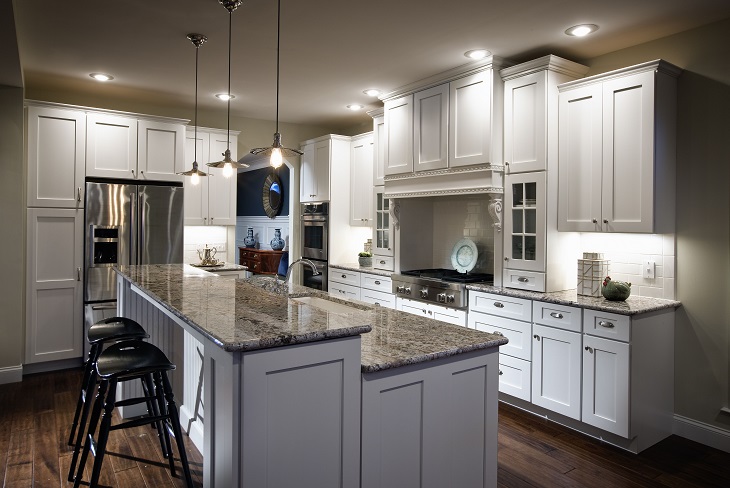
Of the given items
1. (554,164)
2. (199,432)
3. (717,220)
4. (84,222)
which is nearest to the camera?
(199,432)

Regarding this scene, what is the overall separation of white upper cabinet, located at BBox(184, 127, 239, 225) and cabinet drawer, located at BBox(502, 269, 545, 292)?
3323mm

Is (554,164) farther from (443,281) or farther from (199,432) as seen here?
(199,432)

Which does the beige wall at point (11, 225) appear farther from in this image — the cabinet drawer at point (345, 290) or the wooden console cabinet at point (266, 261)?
the wooden console cabinet at point (266, 261)

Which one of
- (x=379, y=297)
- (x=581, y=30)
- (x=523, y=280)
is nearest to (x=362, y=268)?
(x=379, y=297)

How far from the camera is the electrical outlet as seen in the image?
3.42 metres

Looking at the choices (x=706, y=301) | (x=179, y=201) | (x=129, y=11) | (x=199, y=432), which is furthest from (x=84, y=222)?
(x=706, y=301)

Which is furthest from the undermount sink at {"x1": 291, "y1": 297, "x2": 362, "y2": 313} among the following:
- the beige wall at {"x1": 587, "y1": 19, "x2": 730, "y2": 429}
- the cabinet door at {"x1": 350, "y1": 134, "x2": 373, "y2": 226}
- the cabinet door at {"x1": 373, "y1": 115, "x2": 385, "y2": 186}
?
the cabinet door at {"x1": 350, "y1": 134, "x2": 373, "y2": 226}

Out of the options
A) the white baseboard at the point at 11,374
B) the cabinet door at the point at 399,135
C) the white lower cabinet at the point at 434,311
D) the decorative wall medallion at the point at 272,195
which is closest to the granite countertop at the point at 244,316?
the white lower cabinet at the point at 434,311

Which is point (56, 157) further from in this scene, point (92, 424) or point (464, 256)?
point (464, 256)

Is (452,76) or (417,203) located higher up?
(452,76)

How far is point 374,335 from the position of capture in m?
2.04

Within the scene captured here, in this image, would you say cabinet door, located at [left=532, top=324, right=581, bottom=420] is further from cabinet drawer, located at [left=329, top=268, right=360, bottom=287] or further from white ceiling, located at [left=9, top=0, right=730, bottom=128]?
cabinet drawer, located at [left=329, top=268, right=360, bottom=287]

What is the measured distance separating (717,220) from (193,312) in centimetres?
319

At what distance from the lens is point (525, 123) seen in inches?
146
